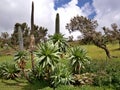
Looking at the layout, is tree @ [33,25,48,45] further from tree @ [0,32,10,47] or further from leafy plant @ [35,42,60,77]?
leafy plant @ [35,42,60,77]

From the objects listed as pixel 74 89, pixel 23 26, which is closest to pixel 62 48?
pixel 74 89

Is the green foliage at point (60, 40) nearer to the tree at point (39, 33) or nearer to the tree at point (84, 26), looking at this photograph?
the tree at point (84, 26)

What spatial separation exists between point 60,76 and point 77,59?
3.11 m

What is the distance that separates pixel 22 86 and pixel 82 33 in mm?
22842

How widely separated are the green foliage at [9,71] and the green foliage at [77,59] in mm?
7484

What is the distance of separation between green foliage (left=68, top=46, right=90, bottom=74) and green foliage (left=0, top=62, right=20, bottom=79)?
748 centimetres

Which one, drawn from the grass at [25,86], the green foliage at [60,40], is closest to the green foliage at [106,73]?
the grass at [25,86]

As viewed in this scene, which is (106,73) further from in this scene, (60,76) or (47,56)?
(47,56)

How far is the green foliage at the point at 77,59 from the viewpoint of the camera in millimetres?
33688

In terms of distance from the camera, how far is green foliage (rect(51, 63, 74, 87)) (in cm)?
3114

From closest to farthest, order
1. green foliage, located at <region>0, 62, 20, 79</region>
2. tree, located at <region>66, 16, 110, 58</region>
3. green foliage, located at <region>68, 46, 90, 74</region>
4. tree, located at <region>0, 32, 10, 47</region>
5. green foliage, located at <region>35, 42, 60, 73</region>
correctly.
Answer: green foliage, located at <region>35, 42, 60, 73</region>
green foliage, located at <region>68, 46, 90, 74</region>
green foliage, located at <region>0, 62, 20, 79</region>
tree, located at <region>66, 16, 110, 58</region>
tree, located at <region>0, 32, 10, 47</region>

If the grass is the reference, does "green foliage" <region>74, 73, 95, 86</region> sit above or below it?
above

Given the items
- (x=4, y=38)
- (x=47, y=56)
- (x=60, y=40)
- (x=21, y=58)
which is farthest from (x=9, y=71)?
(x=4, y=38)

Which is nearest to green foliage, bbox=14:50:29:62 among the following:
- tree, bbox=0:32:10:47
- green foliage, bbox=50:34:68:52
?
green foliage, bbox=50:34:68:52
